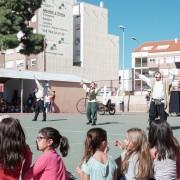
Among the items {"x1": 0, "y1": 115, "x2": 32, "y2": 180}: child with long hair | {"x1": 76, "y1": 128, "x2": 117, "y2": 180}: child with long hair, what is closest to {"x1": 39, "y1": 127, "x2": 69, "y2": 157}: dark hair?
{"x1": 76, "y1": 128, "x2": 117, "y2": 180}: child with long hair

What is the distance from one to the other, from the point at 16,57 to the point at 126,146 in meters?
77.0

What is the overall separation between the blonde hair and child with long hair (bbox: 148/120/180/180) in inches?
7.9

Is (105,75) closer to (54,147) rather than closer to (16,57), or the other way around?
(16,57)

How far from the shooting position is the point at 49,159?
5.05 m

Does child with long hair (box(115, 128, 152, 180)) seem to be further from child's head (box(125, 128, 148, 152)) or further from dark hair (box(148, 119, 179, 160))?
dark hair (box(148, 119, 179, 160))

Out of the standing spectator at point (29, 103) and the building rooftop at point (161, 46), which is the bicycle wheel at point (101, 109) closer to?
the standing spectator at point (29, 103)

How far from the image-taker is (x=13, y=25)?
31828 mm

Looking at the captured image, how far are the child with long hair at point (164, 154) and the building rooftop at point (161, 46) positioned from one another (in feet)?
371

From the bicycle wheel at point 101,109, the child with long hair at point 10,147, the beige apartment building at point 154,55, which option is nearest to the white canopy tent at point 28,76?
the bicycle wheel at point 101,109

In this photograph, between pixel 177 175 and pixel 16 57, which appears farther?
pixel 16 57

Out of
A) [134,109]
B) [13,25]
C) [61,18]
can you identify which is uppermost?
[61,18]

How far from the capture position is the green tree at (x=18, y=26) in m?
31.0

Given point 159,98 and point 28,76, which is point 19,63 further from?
point 159,98

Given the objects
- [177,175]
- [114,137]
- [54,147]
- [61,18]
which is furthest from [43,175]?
[61,18]
